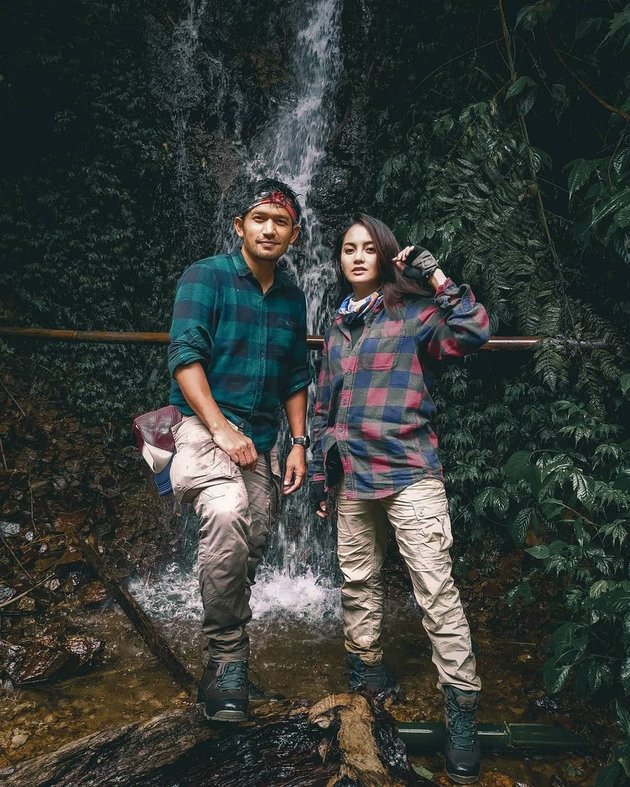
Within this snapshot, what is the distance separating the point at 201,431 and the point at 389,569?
9.57 feet

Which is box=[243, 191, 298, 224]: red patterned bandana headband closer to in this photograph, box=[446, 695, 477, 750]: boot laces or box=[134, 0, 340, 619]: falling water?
box=[446, 695, 477, 750]: boot laces

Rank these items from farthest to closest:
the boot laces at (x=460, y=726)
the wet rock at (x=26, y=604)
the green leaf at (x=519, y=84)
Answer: the wet rock at (x=26, y=604) → the green leaf at (x=519, y=84) → the boot laces at (x=460, y=726)

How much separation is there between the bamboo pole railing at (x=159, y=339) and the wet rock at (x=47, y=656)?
2.00m

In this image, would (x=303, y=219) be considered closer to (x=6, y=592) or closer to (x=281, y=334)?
(x=281, y=334)

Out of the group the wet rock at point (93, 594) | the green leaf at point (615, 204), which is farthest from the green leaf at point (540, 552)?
the wet rock at point (93, 594)

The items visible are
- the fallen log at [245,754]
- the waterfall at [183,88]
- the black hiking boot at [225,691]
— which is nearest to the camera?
the fallen log at [245,754]

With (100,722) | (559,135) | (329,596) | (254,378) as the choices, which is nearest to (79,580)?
(100,722)

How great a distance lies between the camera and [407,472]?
8.48 feet

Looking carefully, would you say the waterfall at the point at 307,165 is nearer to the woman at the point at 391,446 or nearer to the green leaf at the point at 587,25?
the woman at the point at 391,446

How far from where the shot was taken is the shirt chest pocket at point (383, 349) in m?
2.70

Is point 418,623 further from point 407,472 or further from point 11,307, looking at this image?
point 11,307

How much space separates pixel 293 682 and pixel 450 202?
3607 mm

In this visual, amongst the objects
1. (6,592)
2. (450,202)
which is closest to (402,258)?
(450,202)

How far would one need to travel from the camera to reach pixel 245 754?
2.11 meters
